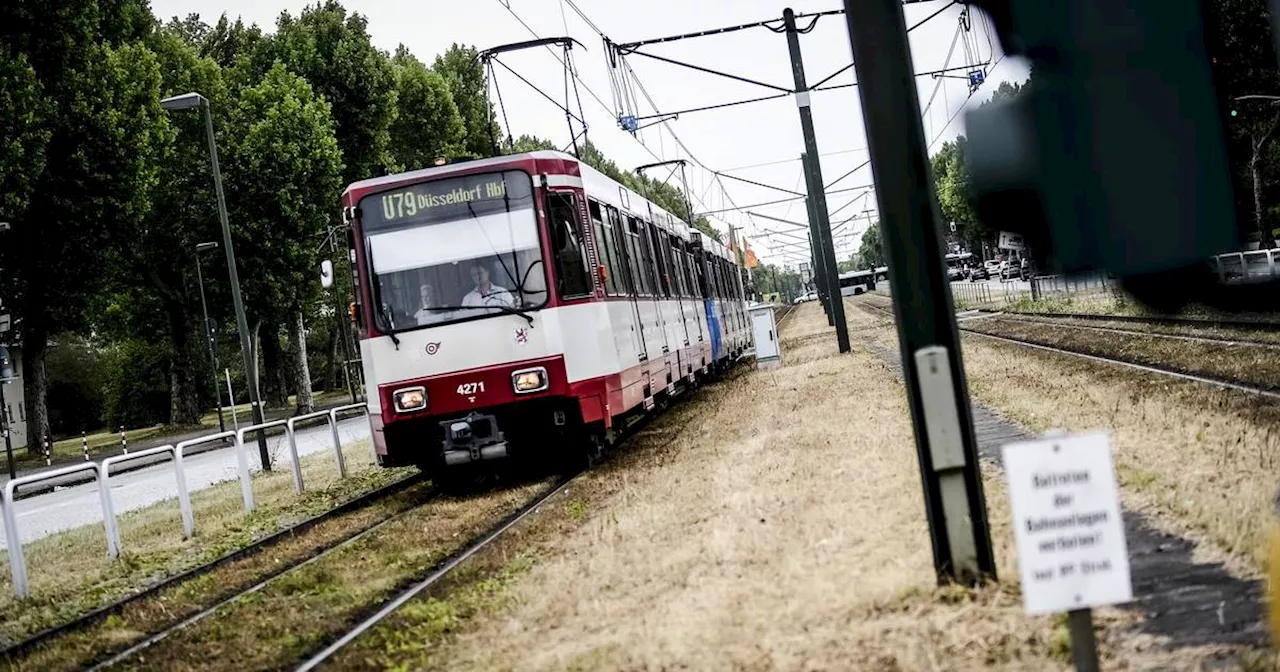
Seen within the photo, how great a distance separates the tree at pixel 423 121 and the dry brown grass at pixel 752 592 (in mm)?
46489

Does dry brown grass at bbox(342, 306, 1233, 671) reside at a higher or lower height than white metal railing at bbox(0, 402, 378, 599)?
lower

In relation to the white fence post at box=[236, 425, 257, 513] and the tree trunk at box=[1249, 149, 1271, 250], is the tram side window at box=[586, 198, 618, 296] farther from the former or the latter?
the tree trunk at box=[1249, 149, 1271, 250]

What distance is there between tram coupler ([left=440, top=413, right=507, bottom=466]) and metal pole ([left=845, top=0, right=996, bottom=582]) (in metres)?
7.94

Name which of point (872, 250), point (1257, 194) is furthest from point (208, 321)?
point (872, 250)

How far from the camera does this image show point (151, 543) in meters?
14.3

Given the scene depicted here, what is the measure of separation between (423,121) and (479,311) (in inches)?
1772

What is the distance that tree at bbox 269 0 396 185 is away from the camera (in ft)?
162

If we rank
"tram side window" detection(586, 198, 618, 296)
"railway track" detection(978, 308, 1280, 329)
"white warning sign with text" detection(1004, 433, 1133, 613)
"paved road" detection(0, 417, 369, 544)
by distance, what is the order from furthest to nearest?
"paved road" detection(0, 417, 369, 544)
"railway track" detection(978, 308, 1280, 329)
"tram side window" detection(586, 198, 618, 296)
"white warning sign with text" detection(1004, 433, 1133, 613)

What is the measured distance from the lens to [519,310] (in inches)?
542

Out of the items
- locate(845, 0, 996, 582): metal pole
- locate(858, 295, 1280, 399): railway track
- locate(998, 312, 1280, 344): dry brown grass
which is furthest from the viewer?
locate(998, 312, 1280, 344): dry brown grass

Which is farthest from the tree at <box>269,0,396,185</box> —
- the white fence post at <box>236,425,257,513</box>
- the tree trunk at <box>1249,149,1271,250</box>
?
the white fence post at <box>236,425,257,513</box>

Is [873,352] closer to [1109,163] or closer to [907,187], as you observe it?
[1109,163]

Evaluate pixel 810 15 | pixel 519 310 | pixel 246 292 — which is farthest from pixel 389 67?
pixel 519 310

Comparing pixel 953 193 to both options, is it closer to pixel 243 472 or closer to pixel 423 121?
pixel 423 121
